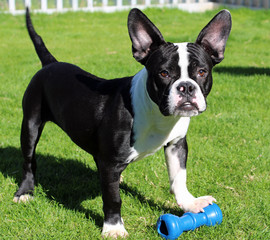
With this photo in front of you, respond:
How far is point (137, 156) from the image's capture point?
10.9 ft

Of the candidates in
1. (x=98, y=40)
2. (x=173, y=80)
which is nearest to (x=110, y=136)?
(x=173, y=80)

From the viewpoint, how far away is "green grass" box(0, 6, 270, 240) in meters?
3.52

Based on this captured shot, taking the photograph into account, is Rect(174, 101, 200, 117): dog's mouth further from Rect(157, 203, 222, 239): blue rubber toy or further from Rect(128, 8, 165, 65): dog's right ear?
Rect(157, 203, 222, 239): blue rubber toy

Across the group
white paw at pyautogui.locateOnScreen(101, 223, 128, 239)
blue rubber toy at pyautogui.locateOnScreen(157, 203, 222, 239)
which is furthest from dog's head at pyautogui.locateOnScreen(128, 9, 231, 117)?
white paw at pyautogui.locateOnScreen(101, 223, 128, 239)

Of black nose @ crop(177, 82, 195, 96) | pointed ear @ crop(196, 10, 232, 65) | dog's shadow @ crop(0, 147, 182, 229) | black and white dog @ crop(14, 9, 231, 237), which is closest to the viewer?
black nose @ crop(177, 82, 195, 96)

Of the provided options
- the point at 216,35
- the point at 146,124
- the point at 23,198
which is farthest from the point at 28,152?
the point at 216,35

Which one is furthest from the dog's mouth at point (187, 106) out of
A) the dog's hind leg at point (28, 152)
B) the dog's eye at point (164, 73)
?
the dog's hind leg at point (28, 152)

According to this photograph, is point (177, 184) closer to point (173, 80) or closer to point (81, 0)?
point (173, 80)

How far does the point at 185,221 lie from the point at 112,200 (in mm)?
533

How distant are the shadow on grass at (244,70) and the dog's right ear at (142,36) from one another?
15.0 ft

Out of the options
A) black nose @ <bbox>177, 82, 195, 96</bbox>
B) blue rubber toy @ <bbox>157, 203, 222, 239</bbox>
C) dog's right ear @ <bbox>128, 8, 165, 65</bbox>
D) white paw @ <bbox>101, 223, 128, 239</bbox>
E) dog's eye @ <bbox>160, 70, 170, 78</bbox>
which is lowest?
white paw @ <bbox>101, 223, 128, 239</bbox>

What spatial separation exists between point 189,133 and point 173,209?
173 cm

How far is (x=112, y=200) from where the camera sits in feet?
10.8

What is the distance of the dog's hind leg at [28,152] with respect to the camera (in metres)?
3.95
